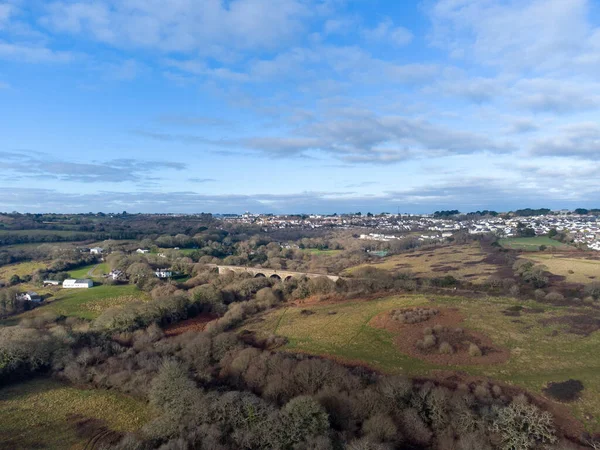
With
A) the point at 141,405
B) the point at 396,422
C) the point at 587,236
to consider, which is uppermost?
the point at 587,236

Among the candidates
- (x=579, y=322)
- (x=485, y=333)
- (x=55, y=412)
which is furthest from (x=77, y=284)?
(x=579, y=322)

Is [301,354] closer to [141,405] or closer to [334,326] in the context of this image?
[334,326]

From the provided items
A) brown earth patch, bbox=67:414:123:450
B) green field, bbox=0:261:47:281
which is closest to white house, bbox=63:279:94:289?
green field, bbox=0:261:47:281

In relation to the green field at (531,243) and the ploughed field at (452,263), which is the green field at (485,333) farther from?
the green field at (531,243)

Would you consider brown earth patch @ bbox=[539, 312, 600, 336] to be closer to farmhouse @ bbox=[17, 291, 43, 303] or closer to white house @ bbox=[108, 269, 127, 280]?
white house @ bbox=[108, 269, 127, 280]

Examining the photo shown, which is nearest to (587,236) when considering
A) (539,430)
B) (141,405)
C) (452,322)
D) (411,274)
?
(411,274)

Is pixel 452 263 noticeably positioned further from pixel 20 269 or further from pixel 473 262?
pixel 20 269
